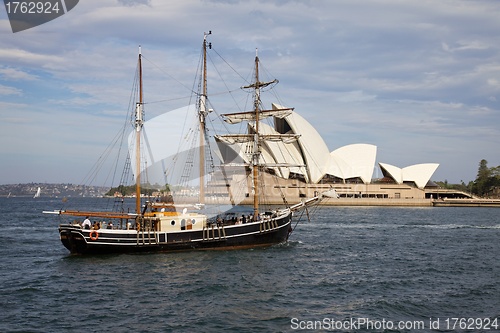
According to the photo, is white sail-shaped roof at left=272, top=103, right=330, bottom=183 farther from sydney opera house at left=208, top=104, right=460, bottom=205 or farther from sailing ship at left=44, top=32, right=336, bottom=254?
sailing ship at left=44, top=32, right=336, bottom=254

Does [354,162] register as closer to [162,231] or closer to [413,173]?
[413,173]

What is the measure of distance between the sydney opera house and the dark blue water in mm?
55165

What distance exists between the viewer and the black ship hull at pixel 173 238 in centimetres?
2572

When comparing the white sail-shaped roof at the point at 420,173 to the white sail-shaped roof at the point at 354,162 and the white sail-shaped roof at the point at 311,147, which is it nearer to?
the white sail-shaped roof at the point at 354,162

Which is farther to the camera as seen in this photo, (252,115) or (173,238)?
(252,115)

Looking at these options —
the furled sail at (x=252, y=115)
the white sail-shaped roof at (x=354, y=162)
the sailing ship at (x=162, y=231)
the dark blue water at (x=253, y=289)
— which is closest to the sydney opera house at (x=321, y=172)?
the white sail-shaped roof at (x=354, y=162)

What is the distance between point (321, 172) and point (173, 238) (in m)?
66.8

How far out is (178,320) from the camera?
49.3ft

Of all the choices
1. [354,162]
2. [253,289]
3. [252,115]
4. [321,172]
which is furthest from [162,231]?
[354,162]

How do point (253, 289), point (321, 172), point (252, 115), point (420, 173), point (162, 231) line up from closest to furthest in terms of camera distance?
point (253, 289)
point (162, 231)
point (252, 115)
point (321, 172)
point (420, 173)

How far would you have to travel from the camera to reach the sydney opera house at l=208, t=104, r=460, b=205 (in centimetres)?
8594

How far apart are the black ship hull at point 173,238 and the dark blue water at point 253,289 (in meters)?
0.57

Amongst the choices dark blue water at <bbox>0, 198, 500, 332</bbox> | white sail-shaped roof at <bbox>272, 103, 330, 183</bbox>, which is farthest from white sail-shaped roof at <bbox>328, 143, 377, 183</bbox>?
dark blue water at <bbox>0, 198, 500, 332</bbox>

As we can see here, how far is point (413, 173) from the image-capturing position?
320ft
